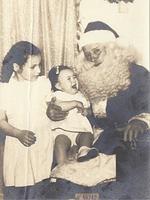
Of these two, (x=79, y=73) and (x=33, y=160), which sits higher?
(x=79, y=73)

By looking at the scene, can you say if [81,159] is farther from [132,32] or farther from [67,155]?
[132,32]

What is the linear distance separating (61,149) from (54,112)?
0.10 m

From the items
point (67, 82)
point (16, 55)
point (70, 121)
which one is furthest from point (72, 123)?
point (16, 55)

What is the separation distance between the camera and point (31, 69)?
990mm

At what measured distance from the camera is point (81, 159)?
985mm

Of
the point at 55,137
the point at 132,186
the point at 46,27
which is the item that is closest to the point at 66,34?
the point at 46,27

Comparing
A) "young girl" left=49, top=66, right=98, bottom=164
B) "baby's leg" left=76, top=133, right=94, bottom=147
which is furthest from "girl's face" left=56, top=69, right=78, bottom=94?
"baby's leg" left=76, top=133, right=94, bottom=147

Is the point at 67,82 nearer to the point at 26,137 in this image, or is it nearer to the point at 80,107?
the point at 80,107

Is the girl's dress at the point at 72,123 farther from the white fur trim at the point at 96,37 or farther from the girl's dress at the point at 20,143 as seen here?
the white fur trim at the point at 96,37

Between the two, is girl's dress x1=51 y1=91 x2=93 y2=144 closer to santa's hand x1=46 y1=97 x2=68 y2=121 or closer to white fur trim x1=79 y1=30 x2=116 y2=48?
santa's hand x1=46 y1=97 x2=68 y2=121

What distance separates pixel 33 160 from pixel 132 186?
0.28 metres

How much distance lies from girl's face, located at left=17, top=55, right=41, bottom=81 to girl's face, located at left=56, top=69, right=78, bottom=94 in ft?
Answer: 0.21

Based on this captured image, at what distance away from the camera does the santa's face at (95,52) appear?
100 centimetres

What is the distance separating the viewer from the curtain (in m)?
0.98
